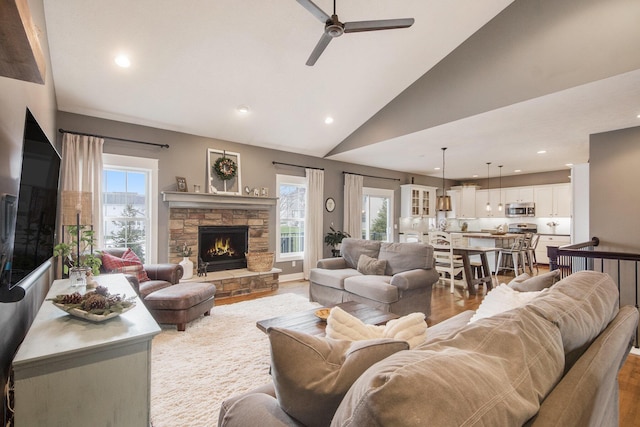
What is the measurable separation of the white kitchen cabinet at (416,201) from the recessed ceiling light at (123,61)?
6.43 m

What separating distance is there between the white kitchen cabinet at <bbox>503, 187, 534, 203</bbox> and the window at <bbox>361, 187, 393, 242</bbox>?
147 inches

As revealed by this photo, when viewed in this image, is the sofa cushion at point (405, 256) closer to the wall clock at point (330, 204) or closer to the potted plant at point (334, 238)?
the potted plant at point (334, 238)

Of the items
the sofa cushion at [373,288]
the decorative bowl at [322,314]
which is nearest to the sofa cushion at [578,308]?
the decorative bowl at [322,314]

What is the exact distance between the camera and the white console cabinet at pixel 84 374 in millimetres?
1204

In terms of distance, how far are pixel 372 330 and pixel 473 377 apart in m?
0.78

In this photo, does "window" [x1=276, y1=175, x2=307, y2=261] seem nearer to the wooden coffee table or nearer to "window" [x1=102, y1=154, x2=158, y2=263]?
"window" [x1=102, y1=154, x2=158, y2=263]

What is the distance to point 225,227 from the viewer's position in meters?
5.26

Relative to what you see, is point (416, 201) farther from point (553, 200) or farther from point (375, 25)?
point (375, 25)

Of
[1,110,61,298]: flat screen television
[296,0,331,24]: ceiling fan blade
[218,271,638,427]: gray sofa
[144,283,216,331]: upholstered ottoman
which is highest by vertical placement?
[296,0,331,24]: ceiling fan blade

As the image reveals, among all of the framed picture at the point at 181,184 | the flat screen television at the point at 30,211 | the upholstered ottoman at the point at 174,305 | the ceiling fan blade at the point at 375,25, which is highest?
the ceiling fan blade at the point at 375,25

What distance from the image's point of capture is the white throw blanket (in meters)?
1.27

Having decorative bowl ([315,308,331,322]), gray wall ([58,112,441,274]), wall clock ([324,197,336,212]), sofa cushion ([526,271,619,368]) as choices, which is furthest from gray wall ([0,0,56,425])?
wall clock ([324,197,336,212])

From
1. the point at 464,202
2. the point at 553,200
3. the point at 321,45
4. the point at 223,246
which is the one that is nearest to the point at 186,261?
the point at 223,246

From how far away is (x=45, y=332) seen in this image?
1.43m
